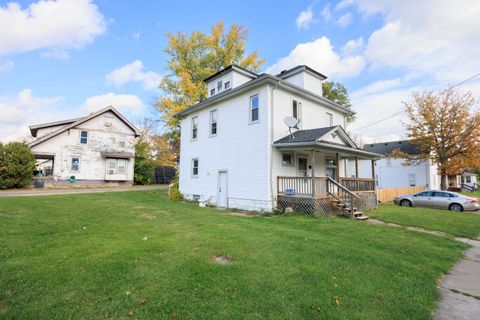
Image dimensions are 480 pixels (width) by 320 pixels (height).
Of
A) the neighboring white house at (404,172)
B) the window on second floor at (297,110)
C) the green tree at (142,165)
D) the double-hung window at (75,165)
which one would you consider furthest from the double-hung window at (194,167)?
the neighboring white house at (404,172)

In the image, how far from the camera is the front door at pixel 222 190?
14.0 metres

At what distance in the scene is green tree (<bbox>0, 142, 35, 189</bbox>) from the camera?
19547mm

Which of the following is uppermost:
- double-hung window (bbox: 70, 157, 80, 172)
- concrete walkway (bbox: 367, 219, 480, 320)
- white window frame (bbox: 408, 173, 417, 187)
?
double-hung window (bbox: 70, 157, 80, 172)

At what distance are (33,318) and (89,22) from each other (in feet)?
47.3

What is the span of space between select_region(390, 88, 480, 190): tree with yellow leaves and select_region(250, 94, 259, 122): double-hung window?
20.7 metres

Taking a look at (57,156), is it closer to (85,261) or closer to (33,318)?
(85,261)

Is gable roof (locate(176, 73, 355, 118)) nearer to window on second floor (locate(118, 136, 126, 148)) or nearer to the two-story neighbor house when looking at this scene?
the two-story neighbor house

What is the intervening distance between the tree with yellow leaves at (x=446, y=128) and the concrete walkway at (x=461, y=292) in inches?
910

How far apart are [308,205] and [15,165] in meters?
23.6

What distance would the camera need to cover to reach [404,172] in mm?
29547

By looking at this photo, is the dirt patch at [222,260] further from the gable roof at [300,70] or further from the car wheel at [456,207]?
the car wheel at [456,207]

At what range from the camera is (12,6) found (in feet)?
34.6

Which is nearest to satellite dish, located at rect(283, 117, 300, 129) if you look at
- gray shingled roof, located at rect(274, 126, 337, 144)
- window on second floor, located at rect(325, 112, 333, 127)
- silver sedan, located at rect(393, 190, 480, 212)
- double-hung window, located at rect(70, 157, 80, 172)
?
gray shingled roof, located at rect(274, 126, 337, 144)

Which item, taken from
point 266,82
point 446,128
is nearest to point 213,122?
point 266,82
